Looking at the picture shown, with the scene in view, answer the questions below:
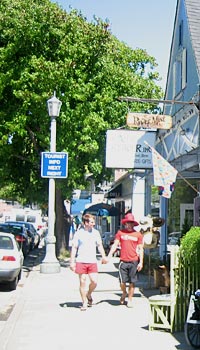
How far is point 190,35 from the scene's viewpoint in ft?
46.7

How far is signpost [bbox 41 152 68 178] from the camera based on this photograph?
16219mm

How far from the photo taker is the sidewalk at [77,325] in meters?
6.98

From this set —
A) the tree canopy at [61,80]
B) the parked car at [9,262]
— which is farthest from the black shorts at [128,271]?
the tree canopy at [61,80]

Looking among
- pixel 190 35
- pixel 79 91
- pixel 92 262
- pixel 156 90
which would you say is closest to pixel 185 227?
pixel 92 262

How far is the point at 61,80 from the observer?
17562 mm

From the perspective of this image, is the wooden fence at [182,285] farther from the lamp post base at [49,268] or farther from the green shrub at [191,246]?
the lamp post base at [49,268]

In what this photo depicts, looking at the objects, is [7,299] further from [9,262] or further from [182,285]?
[182,285]

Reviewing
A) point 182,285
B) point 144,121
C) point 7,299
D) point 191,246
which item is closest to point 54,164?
point 144,121

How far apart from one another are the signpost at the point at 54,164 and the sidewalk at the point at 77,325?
4.89 m

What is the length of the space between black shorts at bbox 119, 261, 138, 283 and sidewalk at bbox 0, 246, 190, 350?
1.65 ft

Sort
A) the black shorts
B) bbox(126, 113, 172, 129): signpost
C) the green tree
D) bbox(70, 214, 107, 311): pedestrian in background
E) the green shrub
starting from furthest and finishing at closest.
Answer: the green tree, bbox(126, 113, 172, 129): signpost, the black shorts, bbox(70, 214, 107, 311): pedestrian in background, the green shrub

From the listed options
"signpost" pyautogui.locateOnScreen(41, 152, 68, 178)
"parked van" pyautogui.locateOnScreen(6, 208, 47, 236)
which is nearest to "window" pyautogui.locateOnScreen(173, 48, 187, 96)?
"signpost" pyautogui.locateOnScreen(41, 152, 68, 178)

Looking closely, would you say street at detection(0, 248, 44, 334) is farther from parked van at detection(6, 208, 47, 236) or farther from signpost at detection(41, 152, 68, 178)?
parked van at detection(6, 208, 47, 236)

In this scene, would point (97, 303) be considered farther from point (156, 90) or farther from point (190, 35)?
point (156, 90)
